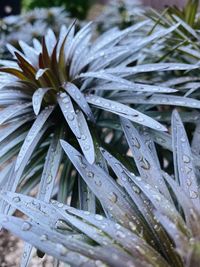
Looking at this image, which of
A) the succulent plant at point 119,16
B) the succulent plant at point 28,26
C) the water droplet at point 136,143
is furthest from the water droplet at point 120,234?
the succulent plant at point 28,26

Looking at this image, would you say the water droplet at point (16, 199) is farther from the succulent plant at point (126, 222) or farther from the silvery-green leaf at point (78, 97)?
the silvery-green leaf at point (78, 97)

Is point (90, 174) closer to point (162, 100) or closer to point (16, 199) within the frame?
point (16, 199)

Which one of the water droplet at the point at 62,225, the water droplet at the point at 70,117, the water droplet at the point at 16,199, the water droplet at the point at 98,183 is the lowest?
the water droplet at the point at 62,225

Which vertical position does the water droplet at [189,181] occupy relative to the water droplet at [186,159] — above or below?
below

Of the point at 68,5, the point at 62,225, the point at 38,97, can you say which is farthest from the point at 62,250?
the point at 68,5

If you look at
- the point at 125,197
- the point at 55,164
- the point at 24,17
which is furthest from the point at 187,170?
the point at 24,17

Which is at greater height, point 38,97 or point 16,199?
point 38,97

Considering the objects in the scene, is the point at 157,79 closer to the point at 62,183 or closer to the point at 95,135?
the point at 95,135

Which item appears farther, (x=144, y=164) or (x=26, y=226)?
(x=144, y=164)

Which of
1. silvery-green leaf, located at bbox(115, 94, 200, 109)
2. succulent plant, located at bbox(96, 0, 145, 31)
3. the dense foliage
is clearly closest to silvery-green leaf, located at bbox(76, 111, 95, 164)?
the dense foliage
